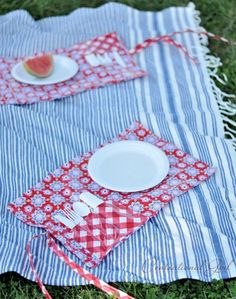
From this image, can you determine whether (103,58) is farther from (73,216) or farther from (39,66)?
(73,216)

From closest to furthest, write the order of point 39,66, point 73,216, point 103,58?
point 73,216
point 39,66
point 103,58

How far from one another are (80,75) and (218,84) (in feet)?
2.23

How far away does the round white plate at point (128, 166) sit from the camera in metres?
2.42

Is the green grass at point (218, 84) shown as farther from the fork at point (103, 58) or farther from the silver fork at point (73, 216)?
the fork at point (103, 58)

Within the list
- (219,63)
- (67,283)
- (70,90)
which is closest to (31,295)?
(67,283)

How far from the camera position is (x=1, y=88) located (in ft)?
10.2

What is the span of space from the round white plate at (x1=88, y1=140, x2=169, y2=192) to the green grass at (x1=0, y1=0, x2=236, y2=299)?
42 centimetres

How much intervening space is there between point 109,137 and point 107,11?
1.30m

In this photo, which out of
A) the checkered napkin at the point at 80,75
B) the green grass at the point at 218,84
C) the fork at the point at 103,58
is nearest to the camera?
the green grass at the point at 218,84

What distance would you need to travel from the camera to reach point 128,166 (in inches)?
99.0

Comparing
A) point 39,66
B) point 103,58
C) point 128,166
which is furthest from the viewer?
point 103,58

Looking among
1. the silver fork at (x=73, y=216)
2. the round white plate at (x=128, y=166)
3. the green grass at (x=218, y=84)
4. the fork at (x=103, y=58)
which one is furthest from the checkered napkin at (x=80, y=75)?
the silver fork at (x=73, y=216)

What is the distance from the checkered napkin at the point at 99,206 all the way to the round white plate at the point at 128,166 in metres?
0.03

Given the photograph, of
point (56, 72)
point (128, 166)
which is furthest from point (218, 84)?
point (128, 166)
